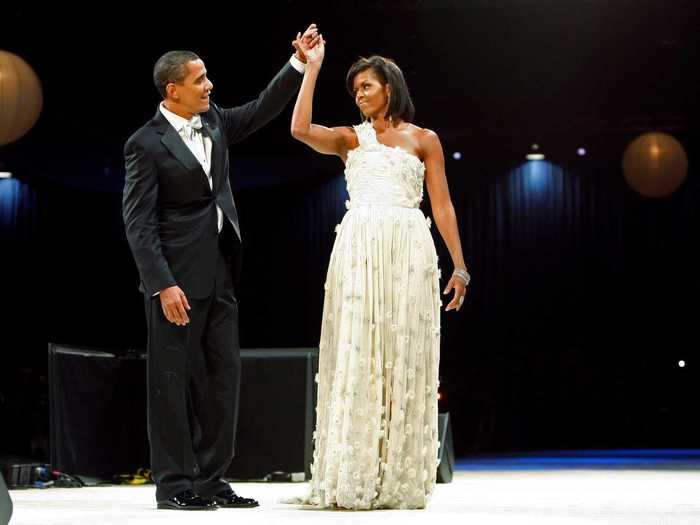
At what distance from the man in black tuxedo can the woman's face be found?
207 millimetres

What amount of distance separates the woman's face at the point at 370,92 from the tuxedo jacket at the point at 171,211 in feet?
1.61

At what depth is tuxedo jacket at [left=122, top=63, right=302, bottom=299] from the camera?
11.8 ft

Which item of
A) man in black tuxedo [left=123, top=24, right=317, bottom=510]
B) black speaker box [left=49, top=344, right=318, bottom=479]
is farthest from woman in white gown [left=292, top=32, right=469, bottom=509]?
black speaker box [left=49, top=344, right=318, bottom=479]

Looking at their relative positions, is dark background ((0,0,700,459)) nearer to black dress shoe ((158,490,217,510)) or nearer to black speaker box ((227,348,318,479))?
black speaker box ((227,348,318,479))

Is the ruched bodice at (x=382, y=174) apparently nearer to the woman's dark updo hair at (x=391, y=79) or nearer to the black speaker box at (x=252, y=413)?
the woman's dark updo hair at (x=391, y=79)

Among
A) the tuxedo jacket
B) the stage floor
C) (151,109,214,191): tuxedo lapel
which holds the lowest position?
the stage floor

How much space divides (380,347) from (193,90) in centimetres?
99

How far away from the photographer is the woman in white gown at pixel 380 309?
3.61 metres

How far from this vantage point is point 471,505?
392cm

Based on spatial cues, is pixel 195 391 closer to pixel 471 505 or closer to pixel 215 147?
pixel 215 147

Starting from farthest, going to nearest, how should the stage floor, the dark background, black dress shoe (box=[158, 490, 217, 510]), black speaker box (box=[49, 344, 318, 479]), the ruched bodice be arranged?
1. the dark background
2. black speaker box (box=[49, 344, 318, 479])
3. the ruched bodice
4. black dress shoe (box=[158, 490, 217, 510])
5. the stage floor

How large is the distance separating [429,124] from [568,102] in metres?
1.30

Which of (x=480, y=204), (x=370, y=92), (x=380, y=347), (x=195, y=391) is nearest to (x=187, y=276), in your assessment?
(x=195, y=391)

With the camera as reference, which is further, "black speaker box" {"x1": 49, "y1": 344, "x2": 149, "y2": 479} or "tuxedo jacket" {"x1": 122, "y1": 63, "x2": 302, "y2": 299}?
"black speaker box" {"x1": 49, "y1": 344, "x2": 149, "y2": 479}
